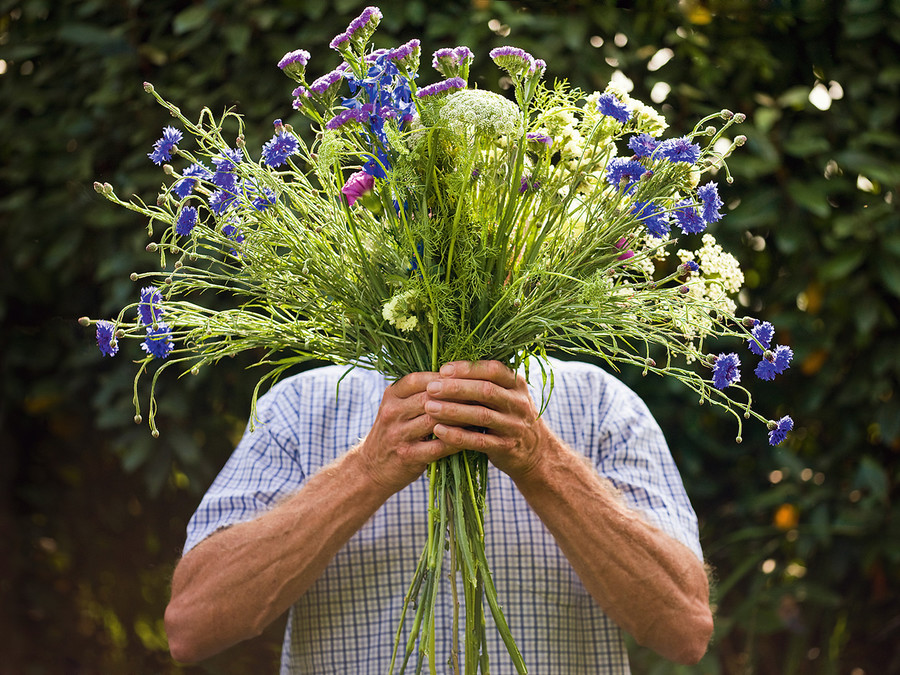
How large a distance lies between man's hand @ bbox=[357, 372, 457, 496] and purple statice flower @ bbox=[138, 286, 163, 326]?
0.28m

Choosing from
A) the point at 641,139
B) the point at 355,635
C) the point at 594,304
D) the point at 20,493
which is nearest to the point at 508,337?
the point at 594,304

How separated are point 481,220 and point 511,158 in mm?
77

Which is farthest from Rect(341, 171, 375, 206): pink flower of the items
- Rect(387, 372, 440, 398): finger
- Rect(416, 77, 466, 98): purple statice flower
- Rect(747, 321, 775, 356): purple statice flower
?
Rect(747, 321, 775, 356): purple statice flower

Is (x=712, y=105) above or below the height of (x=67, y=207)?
above

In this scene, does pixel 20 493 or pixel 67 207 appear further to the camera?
pixel 20 493

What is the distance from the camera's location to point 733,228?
206cm

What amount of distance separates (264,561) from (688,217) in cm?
74

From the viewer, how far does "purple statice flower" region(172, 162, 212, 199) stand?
1025mm

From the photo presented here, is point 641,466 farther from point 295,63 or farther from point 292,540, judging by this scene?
point 295,63

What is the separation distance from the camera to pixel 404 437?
1080 mm

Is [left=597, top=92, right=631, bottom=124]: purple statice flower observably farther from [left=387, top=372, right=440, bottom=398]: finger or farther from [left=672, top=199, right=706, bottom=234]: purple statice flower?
[left=387, top=372, right=440, bottom=398]: finger

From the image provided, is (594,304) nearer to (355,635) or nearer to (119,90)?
(355,635)

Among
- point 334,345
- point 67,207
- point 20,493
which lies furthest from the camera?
point 20,493

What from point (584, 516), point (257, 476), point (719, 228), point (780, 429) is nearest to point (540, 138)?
point (780, 429)
